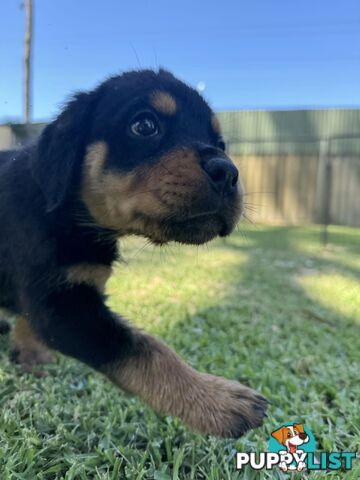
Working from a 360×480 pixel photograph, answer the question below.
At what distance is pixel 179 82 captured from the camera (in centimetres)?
211

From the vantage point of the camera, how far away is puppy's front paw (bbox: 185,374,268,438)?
4.96 feet

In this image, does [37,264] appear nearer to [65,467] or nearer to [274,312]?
[65,467]

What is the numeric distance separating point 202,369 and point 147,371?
81 centimetres

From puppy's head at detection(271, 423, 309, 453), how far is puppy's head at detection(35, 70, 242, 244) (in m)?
0.72

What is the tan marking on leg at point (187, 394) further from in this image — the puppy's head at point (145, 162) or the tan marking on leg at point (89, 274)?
the puppy's head at point (145, 162)

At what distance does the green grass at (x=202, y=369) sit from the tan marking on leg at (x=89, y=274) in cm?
44

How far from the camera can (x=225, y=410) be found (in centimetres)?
155

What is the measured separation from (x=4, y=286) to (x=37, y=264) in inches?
15.5

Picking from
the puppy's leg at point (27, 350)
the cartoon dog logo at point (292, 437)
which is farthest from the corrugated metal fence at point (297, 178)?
the cartoon dog logo at point (292, 437)

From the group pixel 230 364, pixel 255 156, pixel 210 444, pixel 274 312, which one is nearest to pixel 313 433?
pixel 210 444

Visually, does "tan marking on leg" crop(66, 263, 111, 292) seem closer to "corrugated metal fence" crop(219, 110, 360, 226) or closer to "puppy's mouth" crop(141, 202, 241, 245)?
"puppy's mouth" crop(141, 202, 241, 245)

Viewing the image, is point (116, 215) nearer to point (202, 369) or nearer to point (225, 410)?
point (225, 410)

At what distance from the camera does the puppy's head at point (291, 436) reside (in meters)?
1.50

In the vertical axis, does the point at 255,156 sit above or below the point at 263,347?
above
